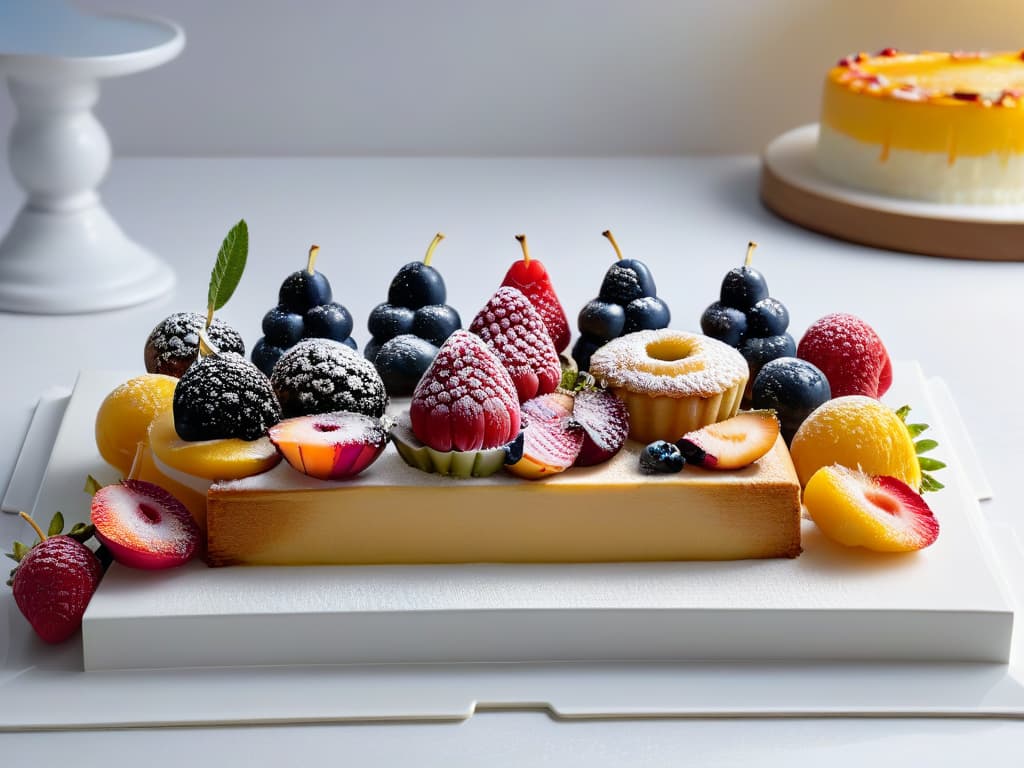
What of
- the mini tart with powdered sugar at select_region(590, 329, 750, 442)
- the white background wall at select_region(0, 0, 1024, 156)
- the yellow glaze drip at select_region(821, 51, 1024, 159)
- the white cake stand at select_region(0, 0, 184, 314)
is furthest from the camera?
the white background wall at select_region(0, 0, 1024, 156)

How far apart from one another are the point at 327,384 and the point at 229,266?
0.16m

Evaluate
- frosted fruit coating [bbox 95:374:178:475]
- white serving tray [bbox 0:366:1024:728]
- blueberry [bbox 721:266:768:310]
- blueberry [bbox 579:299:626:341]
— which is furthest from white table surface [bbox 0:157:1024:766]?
blueberry [bbox 579:299:626:341]

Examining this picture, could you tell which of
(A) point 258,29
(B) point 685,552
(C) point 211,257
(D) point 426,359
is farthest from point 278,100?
(B) point 685,552

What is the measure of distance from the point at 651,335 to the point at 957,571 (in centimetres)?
39

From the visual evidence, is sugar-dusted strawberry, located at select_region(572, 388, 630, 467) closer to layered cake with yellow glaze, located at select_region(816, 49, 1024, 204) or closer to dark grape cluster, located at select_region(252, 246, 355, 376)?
dark grape cluster, located at select_region(252, 246, 355, 376)

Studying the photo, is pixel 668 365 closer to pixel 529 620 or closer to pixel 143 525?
pixel 529 620

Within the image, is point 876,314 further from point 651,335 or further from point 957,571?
point 957,571

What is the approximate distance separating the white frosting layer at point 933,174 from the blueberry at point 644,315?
1.00 m

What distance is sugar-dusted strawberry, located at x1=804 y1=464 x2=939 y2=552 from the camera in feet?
4.27

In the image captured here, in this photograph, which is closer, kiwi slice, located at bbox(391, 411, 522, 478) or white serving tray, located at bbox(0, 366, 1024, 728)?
white serving tray, located at bbox(0, 366, 1024, 728)

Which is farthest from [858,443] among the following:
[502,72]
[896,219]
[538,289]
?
[502,72]

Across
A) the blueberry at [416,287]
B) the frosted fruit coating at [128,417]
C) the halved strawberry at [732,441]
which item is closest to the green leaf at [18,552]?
the frosted fruit coating at [128,417]

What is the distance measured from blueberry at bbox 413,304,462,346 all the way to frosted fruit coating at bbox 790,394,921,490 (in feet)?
1.32

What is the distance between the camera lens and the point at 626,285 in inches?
63.6
